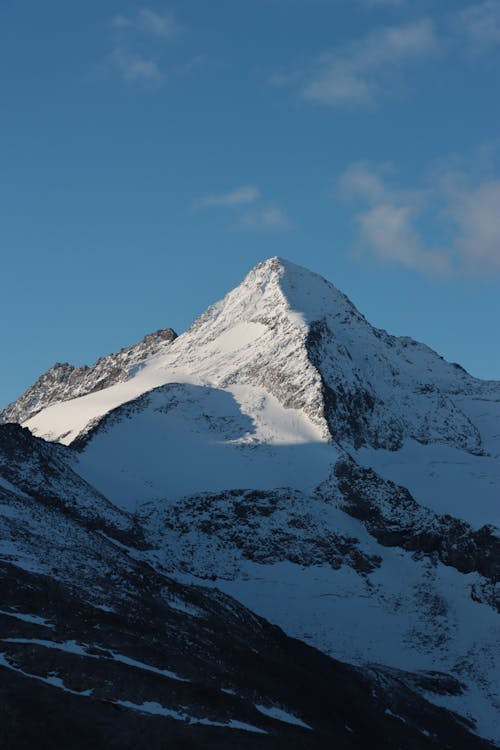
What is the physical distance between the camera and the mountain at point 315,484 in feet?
380

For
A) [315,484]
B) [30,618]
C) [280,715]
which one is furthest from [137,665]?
[315,484]

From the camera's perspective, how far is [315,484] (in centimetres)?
14262

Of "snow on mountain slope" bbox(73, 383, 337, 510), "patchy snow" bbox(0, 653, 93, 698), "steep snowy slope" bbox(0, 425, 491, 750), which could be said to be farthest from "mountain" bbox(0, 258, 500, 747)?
"patchy snow" bbox(0, 653, 93, 698)

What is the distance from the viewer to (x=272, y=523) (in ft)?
437

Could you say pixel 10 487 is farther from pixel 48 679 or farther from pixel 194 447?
pixel 48 679

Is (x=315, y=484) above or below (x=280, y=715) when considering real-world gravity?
above

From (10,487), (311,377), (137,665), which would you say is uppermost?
(311,377)

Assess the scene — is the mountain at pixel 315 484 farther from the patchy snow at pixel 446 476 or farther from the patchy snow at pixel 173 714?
the patchy snow at pixel 173 714

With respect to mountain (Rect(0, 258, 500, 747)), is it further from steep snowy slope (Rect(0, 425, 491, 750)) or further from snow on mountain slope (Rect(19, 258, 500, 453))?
steep snowy slope (Rect(0, 425, 491, 750))

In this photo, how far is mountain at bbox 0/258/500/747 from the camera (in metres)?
116

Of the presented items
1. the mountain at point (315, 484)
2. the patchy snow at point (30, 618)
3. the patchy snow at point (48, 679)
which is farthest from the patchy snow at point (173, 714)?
the mountain at point (315, 484)

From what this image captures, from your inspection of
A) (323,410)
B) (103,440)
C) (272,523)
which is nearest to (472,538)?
(272,523)

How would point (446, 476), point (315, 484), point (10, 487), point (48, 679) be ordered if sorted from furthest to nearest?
point (446, 476) → point (315, 484) → point (10, 487) → point (48, 679)

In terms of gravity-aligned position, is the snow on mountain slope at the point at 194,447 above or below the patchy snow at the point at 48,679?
above
